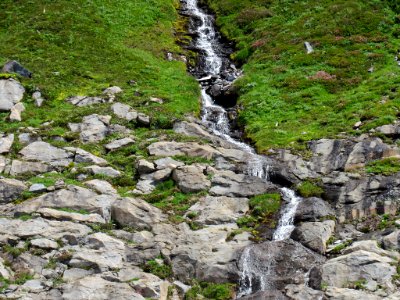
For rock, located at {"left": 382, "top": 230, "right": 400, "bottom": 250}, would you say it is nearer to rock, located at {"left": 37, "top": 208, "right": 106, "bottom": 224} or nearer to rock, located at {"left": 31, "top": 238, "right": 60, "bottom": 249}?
rock, located at {"left": 37, "top": 208, "right": 106, "bottom": 224}

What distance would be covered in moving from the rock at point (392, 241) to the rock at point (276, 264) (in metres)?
2.87

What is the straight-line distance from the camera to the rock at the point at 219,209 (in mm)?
26062

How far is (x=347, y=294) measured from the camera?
66.9 feet

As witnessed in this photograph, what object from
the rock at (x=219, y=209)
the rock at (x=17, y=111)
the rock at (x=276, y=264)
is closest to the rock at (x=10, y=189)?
the rock at (x=219, y=209)

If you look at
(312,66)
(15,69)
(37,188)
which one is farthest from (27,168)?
(312,66)

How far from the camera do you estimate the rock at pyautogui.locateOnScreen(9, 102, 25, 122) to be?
117 feet

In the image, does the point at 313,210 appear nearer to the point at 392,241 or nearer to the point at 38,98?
the point at 392,241

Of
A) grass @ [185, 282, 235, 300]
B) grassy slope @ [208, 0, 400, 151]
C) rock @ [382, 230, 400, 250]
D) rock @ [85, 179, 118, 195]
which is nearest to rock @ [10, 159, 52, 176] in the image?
rock @ [85, 179, 118, 195]

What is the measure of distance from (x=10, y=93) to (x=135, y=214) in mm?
18736

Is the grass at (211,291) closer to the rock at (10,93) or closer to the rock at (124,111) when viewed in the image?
the rock at (124,111)

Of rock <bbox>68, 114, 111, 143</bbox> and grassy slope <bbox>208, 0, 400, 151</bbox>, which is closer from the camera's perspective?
rock <bbox>68, 114, 111, 143</bbox>

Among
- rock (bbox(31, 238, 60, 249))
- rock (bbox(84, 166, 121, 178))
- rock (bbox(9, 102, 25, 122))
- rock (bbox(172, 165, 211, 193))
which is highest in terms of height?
rock (bbox(172, 165, 211, 193))

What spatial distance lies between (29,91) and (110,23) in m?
20.8

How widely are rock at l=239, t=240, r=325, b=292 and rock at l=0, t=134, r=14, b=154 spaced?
16.4 metres
